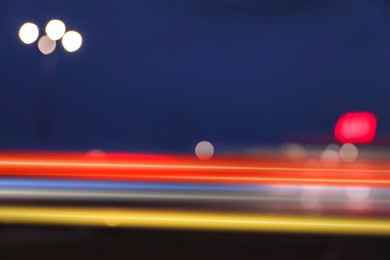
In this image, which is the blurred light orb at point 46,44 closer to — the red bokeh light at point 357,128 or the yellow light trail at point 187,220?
the yellow light trail at point 187,220

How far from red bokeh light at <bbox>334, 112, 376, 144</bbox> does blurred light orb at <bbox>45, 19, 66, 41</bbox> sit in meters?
5.39

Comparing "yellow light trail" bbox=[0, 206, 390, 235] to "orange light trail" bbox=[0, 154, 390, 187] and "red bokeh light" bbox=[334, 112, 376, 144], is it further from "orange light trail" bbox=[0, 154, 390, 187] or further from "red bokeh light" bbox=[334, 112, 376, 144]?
"red bokeh light" bbox=[334, 112, 376, 144]

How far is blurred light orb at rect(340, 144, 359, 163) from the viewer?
7.96 metres

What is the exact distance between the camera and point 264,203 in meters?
7.47

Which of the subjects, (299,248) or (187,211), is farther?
(299,248)

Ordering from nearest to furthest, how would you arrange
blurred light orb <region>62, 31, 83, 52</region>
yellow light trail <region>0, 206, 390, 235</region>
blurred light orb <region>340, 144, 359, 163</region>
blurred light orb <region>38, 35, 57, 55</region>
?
yellow light trail <region>0, 206, 390, 235</region>, blurred light orb <region>340, 144, 359, 163</region>, blurred light orb <region>62, 31, 83, 52</region>, blurred light orb <region>38, 35, 57, 55</region>

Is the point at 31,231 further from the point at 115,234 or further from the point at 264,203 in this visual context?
the point at 264,203

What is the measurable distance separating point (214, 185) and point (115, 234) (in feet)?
5.06

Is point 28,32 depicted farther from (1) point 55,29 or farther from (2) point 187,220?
(2) point 187,220

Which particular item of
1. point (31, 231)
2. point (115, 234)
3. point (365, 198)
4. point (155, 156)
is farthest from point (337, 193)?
point (31, 231)

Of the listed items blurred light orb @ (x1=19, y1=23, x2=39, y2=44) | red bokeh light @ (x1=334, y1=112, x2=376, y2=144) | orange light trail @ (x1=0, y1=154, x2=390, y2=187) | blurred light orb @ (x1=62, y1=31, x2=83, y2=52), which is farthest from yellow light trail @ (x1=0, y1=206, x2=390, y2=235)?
blurred light orb @ (x1=62, y1=31, x2=83, y2=52)

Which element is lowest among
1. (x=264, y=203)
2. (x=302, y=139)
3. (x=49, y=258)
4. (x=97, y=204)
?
(x=49, y=258)

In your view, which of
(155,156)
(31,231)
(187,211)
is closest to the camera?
(187,211)

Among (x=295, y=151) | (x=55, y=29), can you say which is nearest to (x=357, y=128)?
(x=295, y=151)
